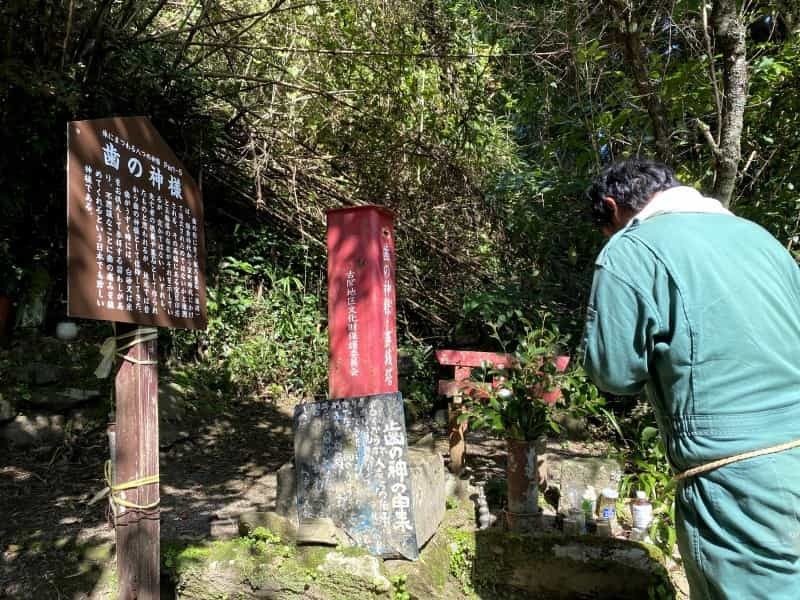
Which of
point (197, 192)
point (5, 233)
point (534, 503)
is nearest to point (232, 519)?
point (534, 503)

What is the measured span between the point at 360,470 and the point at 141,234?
186 centimetres

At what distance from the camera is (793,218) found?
5.62m

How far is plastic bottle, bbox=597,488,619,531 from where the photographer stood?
3748 mm

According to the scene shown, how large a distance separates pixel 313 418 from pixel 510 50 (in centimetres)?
531

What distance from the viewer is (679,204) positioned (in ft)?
5.82

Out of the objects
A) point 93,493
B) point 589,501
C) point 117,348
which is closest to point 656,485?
point 589,501

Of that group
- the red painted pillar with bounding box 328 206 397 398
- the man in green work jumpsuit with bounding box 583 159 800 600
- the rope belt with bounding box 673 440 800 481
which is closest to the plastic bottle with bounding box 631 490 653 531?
the red painted pillar with bounding box 328 206 397 398

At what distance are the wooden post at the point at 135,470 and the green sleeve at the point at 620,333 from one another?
5.59ft

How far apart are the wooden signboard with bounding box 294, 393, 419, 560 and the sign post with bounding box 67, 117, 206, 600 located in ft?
3.95

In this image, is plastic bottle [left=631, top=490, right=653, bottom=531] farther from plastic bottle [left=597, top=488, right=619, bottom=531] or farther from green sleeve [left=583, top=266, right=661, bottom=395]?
green sleeve [left=583, top=266, right=661, bottom=395]

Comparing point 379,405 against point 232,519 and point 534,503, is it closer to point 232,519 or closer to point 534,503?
point 534,503

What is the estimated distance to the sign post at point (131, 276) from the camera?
2.06m

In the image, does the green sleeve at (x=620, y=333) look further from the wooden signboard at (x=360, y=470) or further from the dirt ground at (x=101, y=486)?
the dirt ground at (x=101, y=486)

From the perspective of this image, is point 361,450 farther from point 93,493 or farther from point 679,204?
point 93,493
